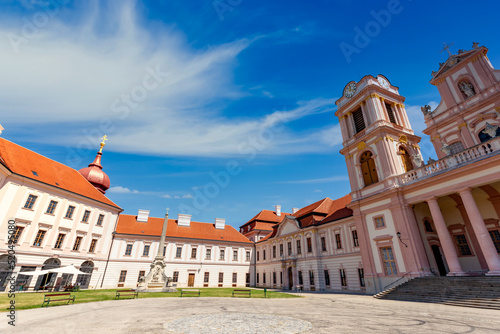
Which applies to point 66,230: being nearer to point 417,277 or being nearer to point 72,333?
point 72,333

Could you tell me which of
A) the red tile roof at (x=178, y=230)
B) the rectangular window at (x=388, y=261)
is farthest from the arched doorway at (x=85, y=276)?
Answer: the rectangular window at (x=388, y=261)

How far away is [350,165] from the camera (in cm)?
2475

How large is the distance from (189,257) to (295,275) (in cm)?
1711

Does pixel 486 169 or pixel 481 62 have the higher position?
pixel 481 62

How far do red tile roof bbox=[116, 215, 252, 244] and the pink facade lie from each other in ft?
83.5

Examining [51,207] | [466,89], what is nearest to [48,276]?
[51,207]

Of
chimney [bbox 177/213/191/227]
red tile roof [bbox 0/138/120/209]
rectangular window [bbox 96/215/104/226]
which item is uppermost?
red tile roof [bbox 0/138/120/209]

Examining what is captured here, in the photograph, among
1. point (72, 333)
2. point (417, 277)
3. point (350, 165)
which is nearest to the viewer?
point (72, 333)

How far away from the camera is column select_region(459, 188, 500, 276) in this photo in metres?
12.8

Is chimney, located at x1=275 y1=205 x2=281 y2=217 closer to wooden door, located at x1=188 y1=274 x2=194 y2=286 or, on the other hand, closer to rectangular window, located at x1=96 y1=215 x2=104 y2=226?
wooden door, located at x1=188 y1=274 x2=194 y2=286

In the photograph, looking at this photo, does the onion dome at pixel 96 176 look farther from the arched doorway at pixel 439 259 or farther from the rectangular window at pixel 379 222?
the arched doorway at pixel 439 259

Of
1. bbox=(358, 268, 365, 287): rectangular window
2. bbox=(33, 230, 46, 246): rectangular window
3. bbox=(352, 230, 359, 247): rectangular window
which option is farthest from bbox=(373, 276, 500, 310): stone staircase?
bbox=(33, 230, 46, 246): rectangular window

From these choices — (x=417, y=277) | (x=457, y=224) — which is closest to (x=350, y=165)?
(x=457, y=224)

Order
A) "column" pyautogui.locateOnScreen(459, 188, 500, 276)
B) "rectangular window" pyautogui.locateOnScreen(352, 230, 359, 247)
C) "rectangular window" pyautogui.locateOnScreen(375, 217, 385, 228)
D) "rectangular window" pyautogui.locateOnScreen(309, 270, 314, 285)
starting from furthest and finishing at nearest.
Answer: "rectangular window" pyautogui.locateOnScreen(309, 270, 314, 285)
"rectangular window" pyautogui.locateOnScreen(352, 230, 359, 247)
"rectangular window" pyautogui.locateOnScreen(375, 217, 385, 228)
"column" pyautogui.locateOnScreen(459, 188, 500, 276)
